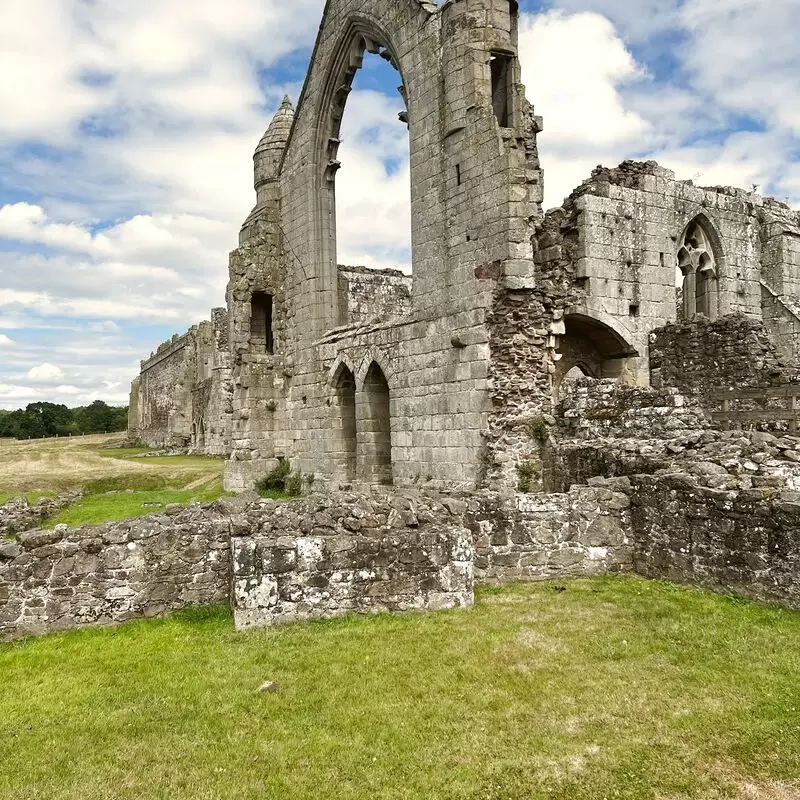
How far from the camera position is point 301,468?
1816 cm

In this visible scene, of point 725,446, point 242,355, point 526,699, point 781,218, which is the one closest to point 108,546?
point 526,699

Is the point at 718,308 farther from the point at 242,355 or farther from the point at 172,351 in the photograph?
the point at 172,351

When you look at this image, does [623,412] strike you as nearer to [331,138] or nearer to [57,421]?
[331,138]

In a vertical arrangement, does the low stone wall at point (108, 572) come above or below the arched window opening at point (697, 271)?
below

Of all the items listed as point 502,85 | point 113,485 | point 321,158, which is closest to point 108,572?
point 502,85

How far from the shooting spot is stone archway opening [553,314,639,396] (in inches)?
506

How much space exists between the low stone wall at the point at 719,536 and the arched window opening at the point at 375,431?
8.74 metres

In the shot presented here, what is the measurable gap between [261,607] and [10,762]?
6.87ft

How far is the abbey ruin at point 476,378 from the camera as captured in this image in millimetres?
6008

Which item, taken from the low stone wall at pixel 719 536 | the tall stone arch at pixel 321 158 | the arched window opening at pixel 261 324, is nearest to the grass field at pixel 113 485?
the arched window opening at pixel 261 324

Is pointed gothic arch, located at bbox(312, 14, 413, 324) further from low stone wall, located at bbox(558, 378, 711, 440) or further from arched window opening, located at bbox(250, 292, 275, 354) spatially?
low stone wall, located at bbox(558, 378, 711, 440)

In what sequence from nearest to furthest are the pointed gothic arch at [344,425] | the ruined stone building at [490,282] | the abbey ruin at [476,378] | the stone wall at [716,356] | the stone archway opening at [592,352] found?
the abbey ruin at [476,378] < the stone wall at [716,356] < the ruined stone building at [490,282] < the stone archway opening at [592,352] < the pointed gothic arch at [344,425]

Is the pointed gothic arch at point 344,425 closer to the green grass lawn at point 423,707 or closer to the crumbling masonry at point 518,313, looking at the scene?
the crumbling masonry at point 518,313

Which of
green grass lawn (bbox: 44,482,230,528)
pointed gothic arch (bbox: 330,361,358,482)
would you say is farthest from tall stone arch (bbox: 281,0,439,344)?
green grass lawn (bbox: 44,482,230,528)
